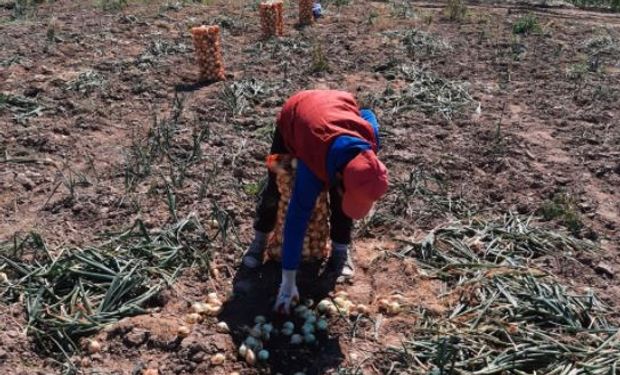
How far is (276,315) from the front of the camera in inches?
131

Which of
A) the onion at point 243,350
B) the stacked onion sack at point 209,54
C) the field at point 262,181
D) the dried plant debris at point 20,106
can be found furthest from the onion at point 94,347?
the stacked onion sack at point 209,54

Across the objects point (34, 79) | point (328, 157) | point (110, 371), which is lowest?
point (110, 371)

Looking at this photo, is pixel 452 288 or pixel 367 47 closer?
pixel 452 288

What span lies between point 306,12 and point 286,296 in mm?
5818

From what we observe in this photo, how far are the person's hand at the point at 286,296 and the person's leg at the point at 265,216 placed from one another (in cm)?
49

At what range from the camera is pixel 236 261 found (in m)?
3.73

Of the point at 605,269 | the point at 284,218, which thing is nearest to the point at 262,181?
the point at 284,218

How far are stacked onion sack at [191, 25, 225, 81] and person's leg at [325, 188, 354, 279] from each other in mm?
3257

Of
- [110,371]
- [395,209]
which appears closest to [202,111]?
[395,209]

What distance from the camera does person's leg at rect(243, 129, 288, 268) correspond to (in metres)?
3.46

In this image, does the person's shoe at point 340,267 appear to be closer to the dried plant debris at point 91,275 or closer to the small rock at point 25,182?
the dried plant debris at point 91,275

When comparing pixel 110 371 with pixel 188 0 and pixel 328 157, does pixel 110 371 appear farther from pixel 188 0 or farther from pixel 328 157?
pixel 188 0

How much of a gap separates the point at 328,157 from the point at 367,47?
5.04 metres

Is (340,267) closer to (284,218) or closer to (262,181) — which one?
(284,218)
